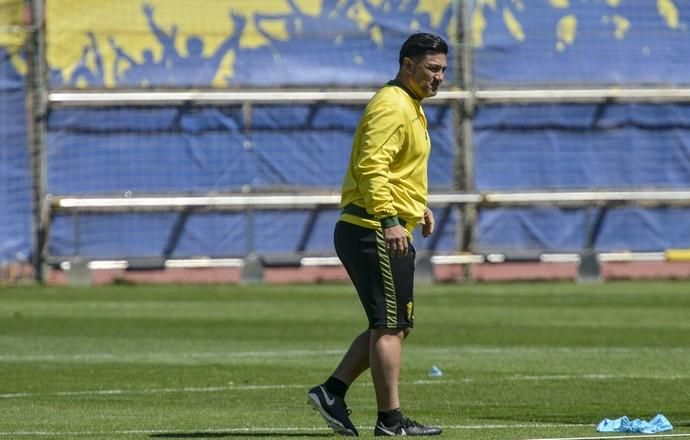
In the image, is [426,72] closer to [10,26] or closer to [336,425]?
[336,425]

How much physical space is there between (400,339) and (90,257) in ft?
73.0

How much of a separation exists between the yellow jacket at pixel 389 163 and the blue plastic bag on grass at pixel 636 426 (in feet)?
4.90

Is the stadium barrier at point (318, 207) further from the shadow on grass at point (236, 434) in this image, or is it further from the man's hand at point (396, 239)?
the man's hand at point (396, 239)

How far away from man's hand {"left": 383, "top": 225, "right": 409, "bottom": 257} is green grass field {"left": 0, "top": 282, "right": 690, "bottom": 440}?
1015mm

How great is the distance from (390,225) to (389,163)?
325 mm

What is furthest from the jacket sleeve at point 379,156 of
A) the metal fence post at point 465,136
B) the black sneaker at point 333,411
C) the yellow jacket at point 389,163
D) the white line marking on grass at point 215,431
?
the metal fence post at point 465,136

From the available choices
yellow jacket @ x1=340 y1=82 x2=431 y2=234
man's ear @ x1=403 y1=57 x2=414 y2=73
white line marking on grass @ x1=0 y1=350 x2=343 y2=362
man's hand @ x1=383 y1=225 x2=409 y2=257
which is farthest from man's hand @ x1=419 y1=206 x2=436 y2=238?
white line marking on grass @ x1=0 y1=350 x2=343 y2=362

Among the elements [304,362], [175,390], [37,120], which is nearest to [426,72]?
[175,390]

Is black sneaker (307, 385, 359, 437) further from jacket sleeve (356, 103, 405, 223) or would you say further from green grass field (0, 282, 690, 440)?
jacket sleeve (356, 103, 405, 223)

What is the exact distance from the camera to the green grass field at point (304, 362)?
1055 cm

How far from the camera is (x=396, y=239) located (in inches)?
367

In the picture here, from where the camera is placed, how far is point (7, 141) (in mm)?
31406

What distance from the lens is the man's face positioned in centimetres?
953

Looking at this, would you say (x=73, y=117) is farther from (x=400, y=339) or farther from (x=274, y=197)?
(x=400, y=339)
